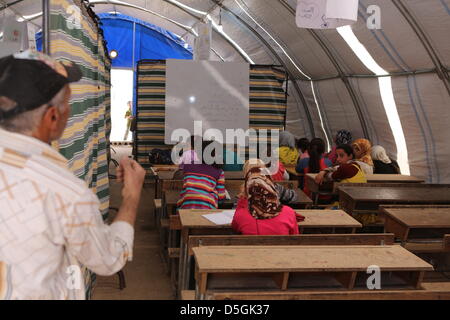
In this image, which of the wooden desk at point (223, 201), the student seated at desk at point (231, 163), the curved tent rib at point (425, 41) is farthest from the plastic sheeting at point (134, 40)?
the wooden desk at point (223, 201)

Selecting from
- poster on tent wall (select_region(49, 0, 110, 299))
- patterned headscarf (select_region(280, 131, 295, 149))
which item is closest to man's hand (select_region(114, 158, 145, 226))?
poster on tent wall (select_region(49, 0, 110, 299))

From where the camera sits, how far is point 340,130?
36.6ft

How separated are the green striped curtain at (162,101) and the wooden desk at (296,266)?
6.18 m

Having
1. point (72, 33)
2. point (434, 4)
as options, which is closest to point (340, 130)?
point (434, 4)

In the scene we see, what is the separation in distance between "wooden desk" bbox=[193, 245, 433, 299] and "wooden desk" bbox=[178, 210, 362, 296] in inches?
28.5

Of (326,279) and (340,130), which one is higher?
(340,130)

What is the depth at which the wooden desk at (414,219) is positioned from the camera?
4.56m

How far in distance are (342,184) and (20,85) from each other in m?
5.13

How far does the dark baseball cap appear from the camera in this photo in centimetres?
157

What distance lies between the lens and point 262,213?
3.87 m

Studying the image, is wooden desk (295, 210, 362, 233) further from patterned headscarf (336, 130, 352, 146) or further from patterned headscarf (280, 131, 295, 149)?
patterned headscarf (336, 130, 352, 146)

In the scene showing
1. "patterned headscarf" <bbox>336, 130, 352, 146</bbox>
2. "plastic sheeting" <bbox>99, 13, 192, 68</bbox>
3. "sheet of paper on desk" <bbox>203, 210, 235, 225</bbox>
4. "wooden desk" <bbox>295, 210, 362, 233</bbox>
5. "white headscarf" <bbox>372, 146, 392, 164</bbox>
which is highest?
"plastic sheeting" <bbox>99, 13, 192, 68</bbox>

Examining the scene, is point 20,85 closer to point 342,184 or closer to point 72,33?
point 72,33

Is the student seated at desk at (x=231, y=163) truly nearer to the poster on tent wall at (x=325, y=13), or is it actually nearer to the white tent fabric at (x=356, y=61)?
the white tent fabric at (x=356, y=61)
